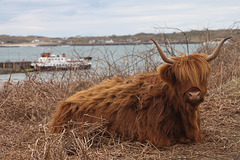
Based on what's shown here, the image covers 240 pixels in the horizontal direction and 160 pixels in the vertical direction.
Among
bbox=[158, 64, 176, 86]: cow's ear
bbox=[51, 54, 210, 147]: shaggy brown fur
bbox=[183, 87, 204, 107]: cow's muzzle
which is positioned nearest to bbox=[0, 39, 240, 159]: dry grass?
bbox=[51, 54, 210, 147]: shaggy brown fur

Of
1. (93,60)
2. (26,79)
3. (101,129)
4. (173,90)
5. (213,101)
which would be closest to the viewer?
(173,90)

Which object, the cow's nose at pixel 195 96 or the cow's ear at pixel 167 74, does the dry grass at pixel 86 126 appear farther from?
the cow's ear at pixel 167 74

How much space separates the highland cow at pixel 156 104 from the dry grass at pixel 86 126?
Answer: 0.17 meters

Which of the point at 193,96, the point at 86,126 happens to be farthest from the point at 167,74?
the point at 86,126

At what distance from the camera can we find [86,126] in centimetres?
425

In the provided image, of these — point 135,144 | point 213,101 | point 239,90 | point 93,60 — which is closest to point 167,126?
point 135,144

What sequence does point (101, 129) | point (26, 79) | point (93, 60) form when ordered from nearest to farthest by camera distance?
point (101, 129) < point (26, 79) < point (93, 60)

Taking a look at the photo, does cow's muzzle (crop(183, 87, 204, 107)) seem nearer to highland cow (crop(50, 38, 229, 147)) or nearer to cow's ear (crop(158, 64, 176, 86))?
highland cow (crop(50, 38, 229, 147))

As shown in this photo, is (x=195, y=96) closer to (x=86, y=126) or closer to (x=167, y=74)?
(x=167, y=74)

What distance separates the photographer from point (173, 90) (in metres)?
4.21

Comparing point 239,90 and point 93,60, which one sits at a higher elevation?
point 93,60

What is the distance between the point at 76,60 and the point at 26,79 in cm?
151

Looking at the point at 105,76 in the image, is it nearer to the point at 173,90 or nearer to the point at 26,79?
the point at 26,79

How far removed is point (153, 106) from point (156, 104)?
5 centimetres
